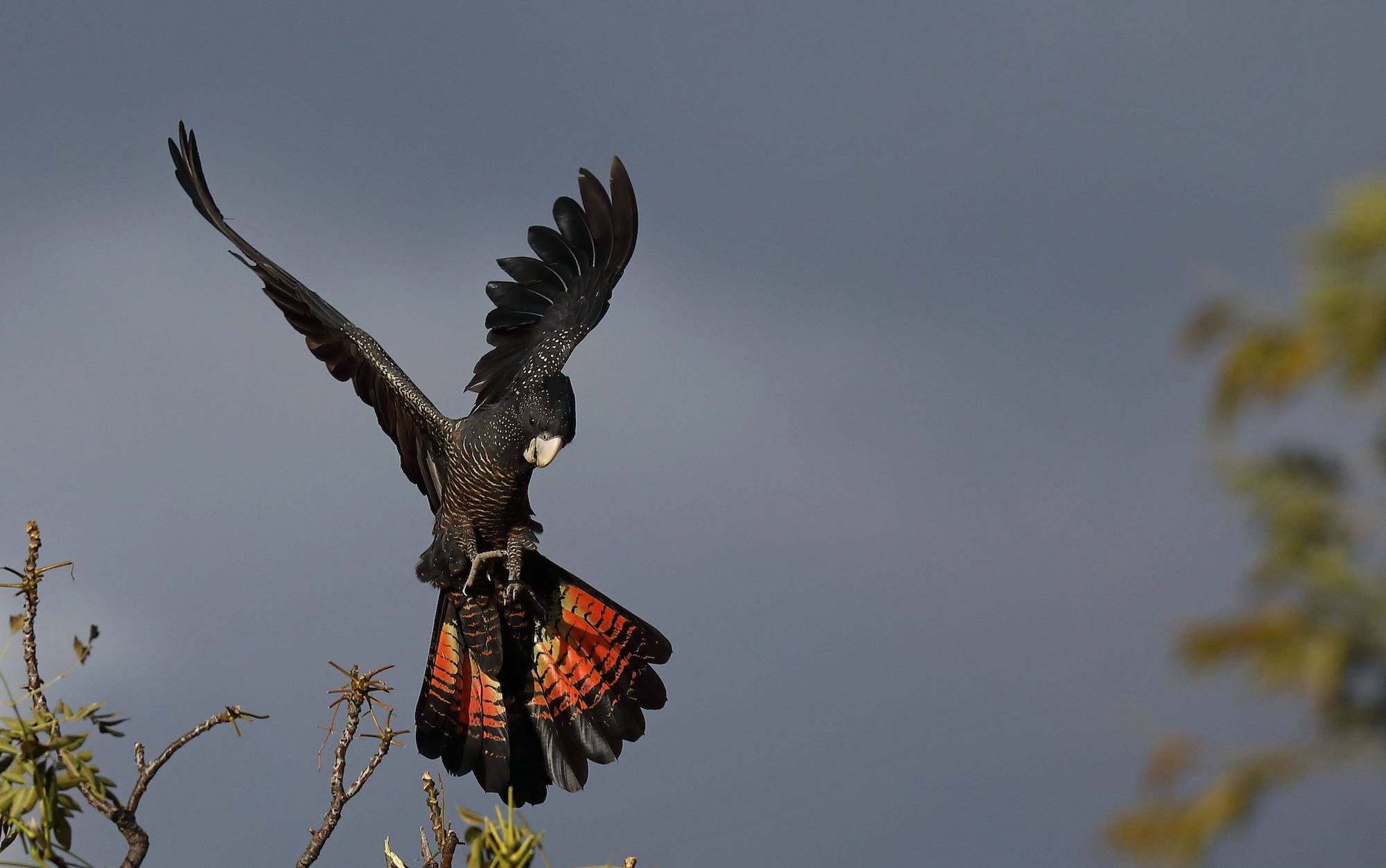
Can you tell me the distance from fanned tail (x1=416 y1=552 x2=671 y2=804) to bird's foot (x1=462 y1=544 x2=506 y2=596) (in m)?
0.05

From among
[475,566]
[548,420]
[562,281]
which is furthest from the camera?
[562,281]

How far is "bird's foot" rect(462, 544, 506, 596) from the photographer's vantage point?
185 inches

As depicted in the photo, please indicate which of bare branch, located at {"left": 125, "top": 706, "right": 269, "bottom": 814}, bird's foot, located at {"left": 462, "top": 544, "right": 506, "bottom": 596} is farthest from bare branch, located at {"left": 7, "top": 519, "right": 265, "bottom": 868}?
bird's foot, located at {"left": 462, "top": 544, "right": 506, "bottom": 596}

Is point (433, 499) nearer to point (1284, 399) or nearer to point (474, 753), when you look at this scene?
point (474, 753)

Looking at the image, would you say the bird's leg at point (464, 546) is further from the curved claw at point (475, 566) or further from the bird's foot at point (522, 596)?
the bird's foot at point (522, 596)

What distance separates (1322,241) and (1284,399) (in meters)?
0.17

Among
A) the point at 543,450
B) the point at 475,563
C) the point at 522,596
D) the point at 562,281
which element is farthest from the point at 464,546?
the point at 562,281

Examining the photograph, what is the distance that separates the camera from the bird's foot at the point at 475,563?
471cm

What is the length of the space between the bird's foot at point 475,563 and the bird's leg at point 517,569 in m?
0.04

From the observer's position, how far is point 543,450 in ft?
15.1

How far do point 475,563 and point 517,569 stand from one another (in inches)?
6.4

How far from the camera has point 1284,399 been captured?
1.38 metres

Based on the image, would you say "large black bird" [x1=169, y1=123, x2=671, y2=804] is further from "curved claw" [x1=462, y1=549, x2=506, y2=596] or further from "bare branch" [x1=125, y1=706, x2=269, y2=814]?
"bare branch" [x1=125, y1=706, x2=269, y2=814]

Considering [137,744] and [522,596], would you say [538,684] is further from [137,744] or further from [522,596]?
[137,744]
